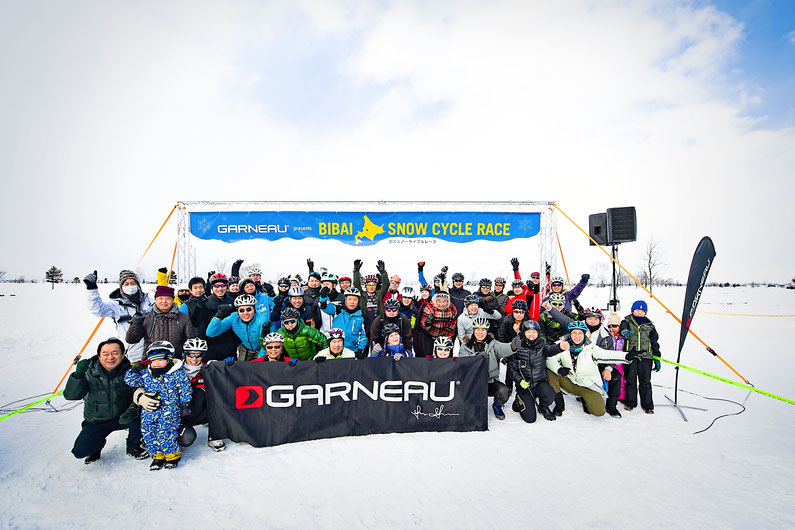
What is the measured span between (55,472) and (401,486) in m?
3.50

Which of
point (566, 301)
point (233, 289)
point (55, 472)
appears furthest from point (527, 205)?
point (55, 472)

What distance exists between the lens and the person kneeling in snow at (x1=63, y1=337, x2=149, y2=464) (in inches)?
143

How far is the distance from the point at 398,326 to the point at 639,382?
147 inches

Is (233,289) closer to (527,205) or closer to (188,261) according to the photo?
(188,261)

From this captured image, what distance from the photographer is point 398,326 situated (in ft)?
17.2

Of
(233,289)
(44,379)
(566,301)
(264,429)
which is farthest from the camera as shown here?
(566,301)

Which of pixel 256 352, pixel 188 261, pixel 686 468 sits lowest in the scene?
pixel 686 468

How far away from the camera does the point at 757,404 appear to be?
17.2 feet

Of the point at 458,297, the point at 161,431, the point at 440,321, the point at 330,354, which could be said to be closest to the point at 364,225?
the point at 458,297

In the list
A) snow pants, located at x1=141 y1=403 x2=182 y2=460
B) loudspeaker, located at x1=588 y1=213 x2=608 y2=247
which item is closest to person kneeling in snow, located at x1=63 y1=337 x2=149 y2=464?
snow pants, located at x1=141 y1=403 x2=182 y2=460

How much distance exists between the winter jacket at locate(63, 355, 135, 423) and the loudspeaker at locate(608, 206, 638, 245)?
27.9 ft

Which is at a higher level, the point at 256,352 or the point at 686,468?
the point at 256,352

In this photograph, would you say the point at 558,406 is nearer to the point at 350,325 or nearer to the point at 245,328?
the point at 350,325
